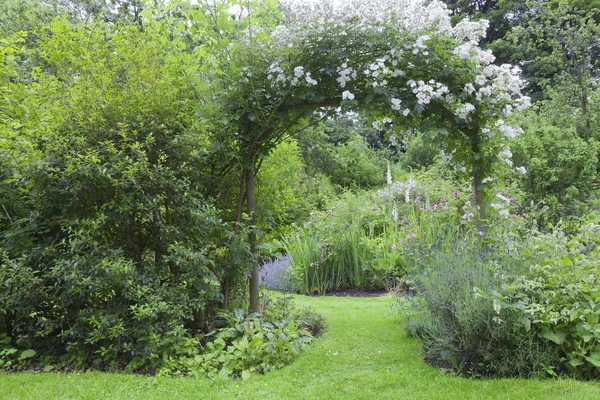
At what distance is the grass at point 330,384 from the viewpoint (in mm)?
2584

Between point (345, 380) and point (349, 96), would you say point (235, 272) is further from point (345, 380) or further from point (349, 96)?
point (349, 96)

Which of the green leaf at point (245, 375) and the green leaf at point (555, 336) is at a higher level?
the green leaf at point (555, 336)

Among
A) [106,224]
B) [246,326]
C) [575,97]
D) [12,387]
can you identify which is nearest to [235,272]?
[246,326]

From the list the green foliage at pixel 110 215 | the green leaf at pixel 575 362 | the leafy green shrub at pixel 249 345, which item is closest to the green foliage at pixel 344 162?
the green foliage at pixel 110 215

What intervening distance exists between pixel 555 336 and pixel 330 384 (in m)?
1.51

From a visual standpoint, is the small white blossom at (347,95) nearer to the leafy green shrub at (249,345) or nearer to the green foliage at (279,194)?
the green foliage at (279,194)

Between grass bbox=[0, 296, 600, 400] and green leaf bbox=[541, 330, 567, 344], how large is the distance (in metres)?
0.24

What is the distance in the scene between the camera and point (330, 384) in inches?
Answer: 116

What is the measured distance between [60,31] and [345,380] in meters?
3.90

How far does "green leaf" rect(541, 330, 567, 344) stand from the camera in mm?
2643

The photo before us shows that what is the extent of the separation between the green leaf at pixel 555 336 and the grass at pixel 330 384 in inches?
9.4

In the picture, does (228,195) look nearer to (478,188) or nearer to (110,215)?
(110,215)

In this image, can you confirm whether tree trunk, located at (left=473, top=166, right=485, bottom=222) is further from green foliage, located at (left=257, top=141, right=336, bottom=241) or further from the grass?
green foliage, located at (left=257, top=141, right=336, bottom=241)

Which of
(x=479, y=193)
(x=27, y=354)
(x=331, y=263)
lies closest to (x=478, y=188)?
(x=479, y=193)
